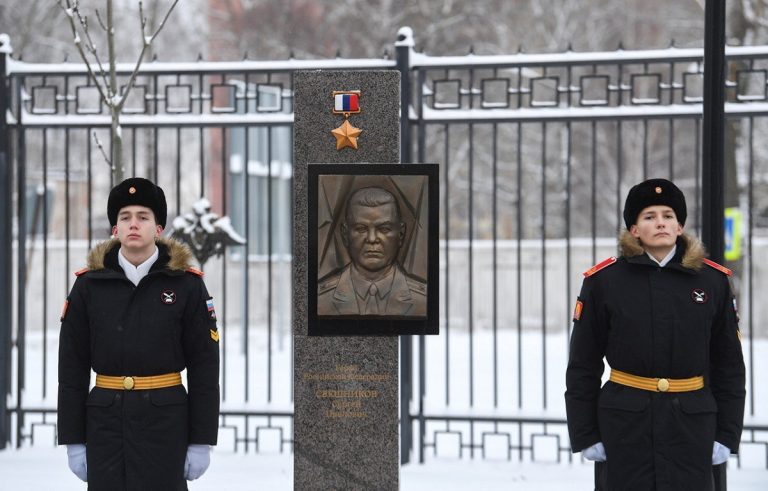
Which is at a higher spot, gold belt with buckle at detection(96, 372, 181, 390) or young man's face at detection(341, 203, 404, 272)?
young man's face at detection(341, 203, 404, 272)

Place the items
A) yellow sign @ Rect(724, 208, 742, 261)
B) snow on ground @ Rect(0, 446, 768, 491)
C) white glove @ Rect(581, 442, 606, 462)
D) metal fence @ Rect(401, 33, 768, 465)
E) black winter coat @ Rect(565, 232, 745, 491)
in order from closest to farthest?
1. black winter coat @ Rect(565, 232, 745, 491)
2. white glove @ Rect(581, 442, 606, 462)
3. snow on ground @ Rect(0, 446, 768, 491)
4. metal fence @ Rect(401, 33, 768, 465)
5. yellow sign @ Rect(724, 208, 742, 261)

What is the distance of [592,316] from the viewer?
3957 millimetres

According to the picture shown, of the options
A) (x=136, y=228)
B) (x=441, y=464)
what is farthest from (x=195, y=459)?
(x=441, y=464)

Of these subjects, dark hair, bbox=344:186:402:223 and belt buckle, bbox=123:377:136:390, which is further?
dark hair, bbox=344:186:402:223

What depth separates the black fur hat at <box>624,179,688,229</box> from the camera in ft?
12.8

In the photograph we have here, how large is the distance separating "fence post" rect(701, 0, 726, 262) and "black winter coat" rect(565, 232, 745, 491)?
61 centimetres

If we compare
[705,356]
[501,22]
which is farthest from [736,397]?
[501,22]

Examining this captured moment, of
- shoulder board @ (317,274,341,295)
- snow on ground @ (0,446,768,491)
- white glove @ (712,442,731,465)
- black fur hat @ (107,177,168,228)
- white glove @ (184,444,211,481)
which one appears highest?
black fur hat @ (107,177,168,228)

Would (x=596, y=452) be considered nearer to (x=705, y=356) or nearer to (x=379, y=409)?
(x=705, y=356)

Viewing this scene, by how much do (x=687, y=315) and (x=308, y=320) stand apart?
1.74 meters

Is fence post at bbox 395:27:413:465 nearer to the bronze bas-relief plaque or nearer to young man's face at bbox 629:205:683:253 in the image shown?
the bronze bas-relief plaque

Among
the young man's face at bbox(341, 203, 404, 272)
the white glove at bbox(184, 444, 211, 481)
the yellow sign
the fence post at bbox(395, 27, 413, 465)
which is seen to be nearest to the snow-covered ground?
the fence post at bbox(395, 27, 413, 465)

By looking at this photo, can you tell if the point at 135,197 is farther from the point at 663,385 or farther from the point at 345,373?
the point at 663,385

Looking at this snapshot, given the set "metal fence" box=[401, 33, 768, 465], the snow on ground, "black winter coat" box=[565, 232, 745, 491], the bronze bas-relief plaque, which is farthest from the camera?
"metal fence" box=[401, 33, 768, 465]
